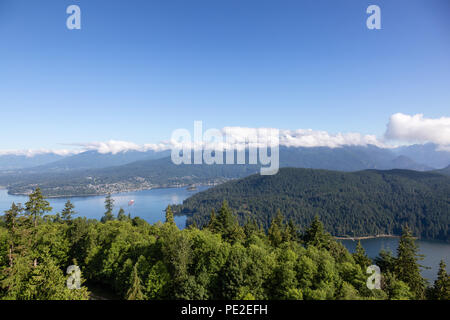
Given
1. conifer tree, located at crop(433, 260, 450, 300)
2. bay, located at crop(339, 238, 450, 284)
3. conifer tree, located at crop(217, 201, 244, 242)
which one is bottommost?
bay, located at crop(339, 238, 450, 284)

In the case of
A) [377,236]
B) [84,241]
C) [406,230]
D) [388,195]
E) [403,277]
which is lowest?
[377,236]

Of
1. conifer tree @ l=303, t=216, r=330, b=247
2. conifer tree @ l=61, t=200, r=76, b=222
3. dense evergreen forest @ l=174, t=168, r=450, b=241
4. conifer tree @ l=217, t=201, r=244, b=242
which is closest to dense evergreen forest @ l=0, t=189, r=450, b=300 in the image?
conifer tree @ l=303, t=216, r=330, b=247

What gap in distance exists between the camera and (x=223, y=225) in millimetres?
38281

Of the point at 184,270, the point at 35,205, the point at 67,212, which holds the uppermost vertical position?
the point at 35,205

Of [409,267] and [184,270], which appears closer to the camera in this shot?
[184,270]

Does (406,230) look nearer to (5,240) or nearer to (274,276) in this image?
(274,276)

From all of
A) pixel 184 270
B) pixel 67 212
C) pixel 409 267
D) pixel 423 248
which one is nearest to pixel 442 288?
pixel 409 267

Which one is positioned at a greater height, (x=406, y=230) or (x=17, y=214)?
(x=17, y=214)

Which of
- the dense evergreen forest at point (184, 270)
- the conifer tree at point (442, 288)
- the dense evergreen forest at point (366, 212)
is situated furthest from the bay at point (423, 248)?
the dense evergreen forest at point (184, 270)

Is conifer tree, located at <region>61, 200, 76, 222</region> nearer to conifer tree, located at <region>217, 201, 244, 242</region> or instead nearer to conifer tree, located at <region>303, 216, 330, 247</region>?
conifer tree, located at <region>217, 201, 244, 242</region>

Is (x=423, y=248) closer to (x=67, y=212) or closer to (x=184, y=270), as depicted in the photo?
(x=184, y=270)

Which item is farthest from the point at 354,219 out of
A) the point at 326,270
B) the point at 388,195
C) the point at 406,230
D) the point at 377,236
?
the point at 326,270
